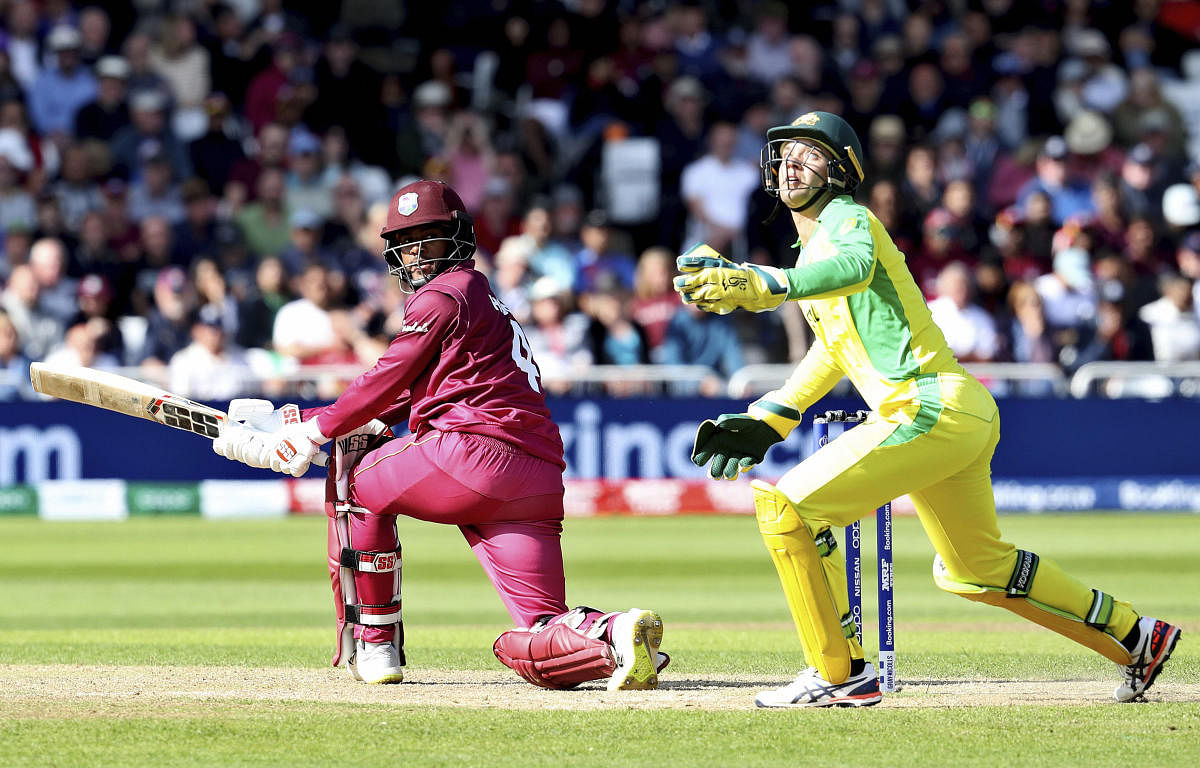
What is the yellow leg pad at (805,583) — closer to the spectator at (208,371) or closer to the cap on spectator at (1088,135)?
the spectator at (208,371)

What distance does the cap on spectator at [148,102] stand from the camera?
1875 centimetres

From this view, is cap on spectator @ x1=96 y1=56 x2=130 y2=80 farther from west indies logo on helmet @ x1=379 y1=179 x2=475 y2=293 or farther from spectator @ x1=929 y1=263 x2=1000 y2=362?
west indies logo on helmet @ x1=379 y1=179 x2=475 y2=293

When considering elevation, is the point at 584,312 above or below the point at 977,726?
above

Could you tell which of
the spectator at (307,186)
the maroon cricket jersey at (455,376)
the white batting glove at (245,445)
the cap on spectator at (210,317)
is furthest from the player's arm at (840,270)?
the spectator at (307,186)

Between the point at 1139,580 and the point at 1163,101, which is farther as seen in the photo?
the point at 1163,101

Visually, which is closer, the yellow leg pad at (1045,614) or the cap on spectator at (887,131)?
the yellow leg pad at (1045,614)

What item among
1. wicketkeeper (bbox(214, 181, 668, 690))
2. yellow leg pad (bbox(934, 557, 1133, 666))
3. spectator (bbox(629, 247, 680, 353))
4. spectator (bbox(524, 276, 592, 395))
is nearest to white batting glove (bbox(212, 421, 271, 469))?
wicketkeeper (bbox(214, 181, 668, 690))

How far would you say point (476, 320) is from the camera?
7.02m

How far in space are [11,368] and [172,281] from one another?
1.67 meters

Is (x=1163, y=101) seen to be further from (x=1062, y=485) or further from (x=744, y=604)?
(x=744, y=604)

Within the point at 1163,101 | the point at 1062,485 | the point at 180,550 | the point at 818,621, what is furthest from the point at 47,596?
the point at 1163,101

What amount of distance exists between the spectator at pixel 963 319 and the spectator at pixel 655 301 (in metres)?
2.48

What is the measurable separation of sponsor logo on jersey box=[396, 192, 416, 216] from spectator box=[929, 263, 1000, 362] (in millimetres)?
9914

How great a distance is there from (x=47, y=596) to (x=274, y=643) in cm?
324
